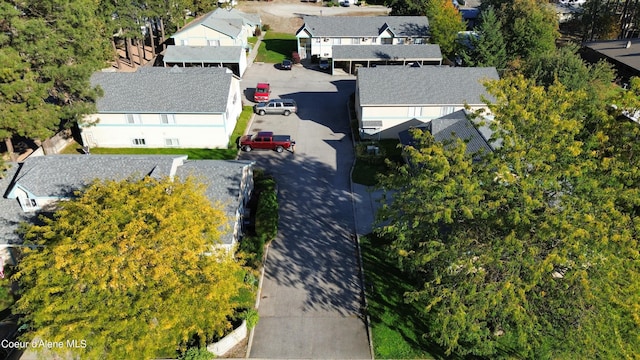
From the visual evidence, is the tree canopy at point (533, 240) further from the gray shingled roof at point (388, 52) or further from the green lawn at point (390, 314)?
the gray shingled roof at point (388, 52)

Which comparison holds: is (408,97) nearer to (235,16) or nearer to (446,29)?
(446,29)

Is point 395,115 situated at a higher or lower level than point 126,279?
lower

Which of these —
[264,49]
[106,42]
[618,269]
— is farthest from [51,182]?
[264,49]

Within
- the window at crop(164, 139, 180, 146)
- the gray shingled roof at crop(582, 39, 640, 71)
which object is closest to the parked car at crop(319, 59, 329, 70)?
the window at crop(164, 139, 180, 146)

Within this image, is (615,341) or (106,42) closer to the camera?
(615,341)

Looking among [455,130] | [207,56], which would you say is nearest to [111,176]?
[455,130]

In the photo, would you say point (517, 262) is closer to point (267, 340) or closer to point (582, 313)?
point (582, 313)

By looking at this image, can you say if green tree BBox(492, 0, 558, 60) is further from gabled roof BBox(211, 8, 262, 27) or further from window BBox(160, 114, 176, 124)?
window BBox(160, 114, 176, 124)
